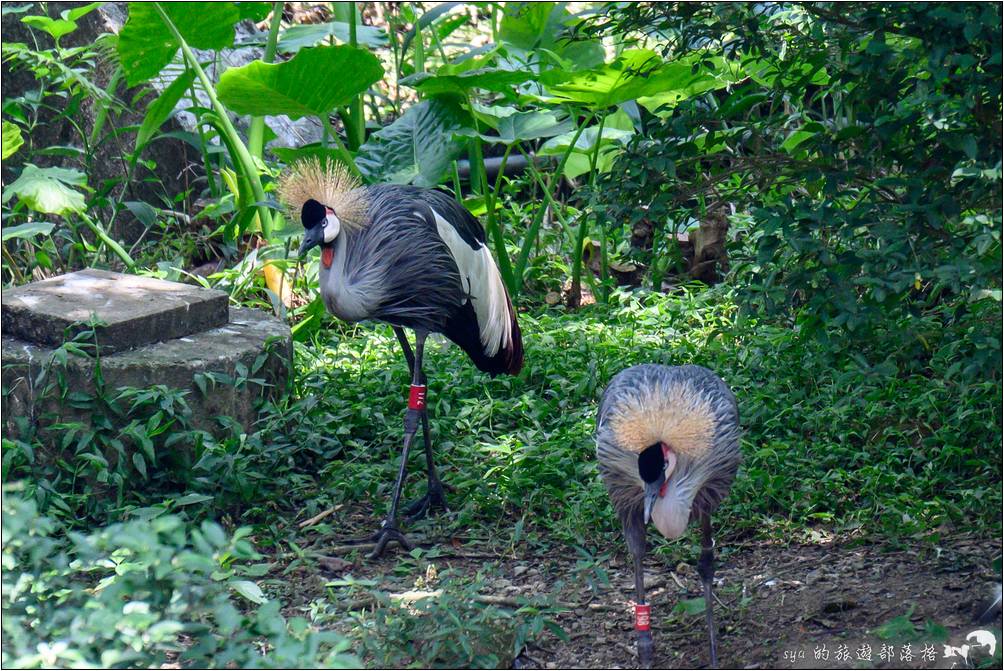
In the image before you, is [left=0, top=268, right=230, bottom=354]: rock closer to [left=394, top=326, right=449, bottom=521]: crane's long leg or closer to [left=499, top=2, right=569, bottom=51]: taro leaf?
[left=394, top=326, right=449, bottom=521]: crane's long leg

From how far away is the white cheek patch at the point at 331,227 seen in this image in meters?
4.00

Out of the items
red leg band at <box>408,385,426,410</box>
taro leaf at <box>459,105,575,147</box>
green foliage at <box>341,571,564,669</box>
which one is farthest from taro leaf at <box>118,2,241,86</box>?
green foliage at <box>341,571,564,669</box>

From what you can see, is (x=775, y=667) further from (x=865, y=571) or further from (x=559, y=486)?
(x=559, y=486)

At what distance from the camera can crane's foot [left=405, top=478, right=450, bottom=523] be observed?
423 centimetres

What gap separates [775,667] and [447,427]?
197 centimetres

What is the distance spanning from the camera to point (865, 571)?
11.8 ft

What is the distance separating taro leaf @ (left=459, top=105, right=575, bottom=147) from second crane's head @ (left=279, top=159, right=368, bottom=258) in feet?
5.82

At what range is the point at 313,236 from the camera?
13.0ft

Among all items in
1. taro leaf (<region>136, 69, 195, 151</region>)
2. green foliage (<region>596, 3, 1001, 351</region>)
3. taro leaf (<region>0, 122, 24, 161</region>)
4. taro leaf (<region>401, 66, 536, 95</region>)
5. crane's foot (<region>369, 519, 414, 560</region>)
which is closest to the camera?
green foliage (<region>596, 3, 1001, 351</region>)

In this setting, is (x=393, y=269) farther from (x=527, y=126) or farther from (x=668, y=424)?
(x=527, y=126)

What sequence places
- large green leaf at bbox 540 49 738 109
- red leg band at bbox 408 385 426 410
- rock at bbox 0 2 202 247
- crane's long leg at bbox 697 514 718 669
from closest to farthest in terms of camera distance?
crane's long leg at bbox 697 514 718 669 < red leg band at bbox 408 385 426 410 < large green leaf at bbox 540 49 738 109 < rock at bbox 0 2 202 247

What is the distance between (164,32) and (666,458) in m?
3.65

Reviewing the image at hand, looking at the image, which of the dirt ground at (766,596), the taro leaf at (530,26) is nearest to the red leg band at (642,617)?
the dirt ground at (766,596)

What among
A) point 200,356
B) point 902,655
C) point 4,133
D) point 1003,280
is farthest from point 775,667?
point 4,133
